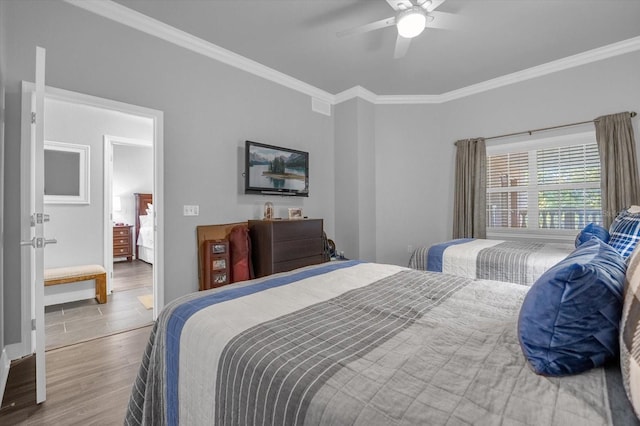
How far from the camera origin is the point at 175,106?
2928 mm

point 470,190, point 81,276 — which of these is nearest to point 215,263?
point 81,276

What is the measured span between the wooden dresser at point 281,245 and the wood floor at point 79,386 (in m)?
1.28

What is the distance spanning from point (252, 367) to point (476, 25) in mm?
3447

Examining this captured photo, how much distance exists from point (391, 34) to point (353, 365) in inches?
125

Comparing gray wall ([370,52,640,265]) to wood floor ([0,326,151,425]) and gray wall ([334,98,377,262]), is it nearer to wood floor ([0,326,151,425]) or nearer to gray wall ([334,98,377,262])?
gray wall ([334,98,377,262])

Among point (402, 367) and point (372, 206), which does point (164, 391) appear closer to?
point (402, 367)

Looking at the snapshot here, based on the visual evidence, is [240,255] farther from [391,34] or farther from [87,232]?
[391,34]

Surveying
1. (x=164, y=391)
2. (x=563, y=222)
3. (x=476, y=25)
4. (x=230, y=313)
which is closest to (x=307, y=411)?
(x=230, y=313)

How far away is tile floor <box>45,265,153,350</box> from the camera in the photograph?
104 inches

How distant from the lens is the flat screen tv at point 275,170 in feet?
11.3

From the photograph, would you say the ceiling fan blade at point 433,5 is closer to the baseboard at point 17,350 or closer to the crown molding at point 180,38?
the crown molding at point 180,38

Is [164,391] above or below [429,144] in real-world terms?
below

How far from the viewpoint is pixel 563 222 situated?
11.9ft

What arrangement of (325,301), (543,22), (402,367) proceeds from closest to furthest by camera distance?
(402,367) → (325,301) → (543,22)
